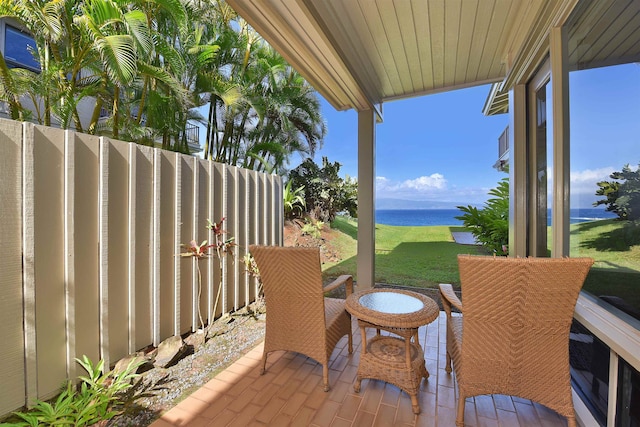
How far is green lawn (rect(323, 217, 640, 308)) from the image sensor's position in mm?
1374

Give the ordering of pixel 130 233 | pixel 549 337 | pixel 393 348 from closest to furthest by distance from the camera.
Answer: pixel 549 337
pixel 393 348
pixel 130 233

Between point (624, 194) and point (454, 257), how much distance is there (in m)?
6.80

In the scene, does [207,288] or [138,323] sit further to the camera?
[207,288]

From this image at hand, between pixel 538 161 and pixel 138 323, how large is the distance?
3957 mm

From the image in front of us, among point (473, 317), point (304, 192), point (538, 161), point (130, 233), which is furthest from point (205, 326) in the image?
point (304, 192)

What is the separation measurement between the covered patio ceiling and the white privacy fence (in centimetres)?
157

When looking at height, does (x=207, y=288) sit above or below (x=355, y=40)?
below

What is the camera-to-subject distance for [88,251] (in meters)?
1.96

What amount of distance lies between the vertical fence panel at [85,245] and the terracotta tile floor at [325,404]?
0.85 m

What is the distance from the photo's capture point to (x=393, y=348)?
2025mm

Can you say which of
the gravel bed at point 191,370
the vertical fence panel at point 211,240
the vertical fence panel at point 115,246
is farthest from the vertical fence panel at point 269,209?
the vertical fence panel at point 115,246

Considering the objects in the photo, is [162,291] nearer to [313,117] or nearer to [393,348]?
[393,348]

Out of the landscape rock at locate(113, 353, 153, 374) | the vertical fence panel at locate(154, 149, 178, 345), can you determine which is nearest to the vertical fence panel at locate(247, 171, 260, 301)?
the vertical fence panel at locate(154, 149, 178, 345)

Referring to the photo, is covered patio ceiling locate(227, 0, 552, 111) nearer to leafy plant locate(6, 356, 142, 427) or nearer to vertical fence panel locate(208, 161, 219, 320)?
vertical fence panel locate(208, 161, 219, 320)
